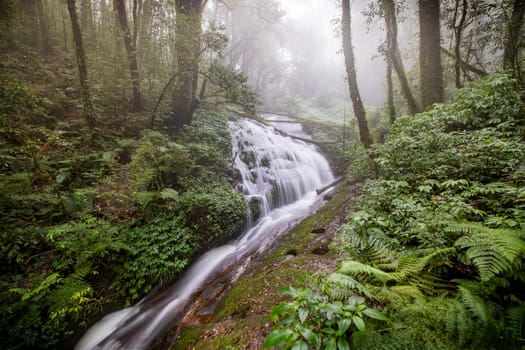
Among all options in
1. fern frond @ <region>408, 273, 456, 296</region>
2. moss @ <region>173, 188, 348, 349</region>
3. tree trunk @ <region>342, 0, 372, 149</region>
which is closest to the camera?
fern frond @ <region>408, 273, 456, 296</region>

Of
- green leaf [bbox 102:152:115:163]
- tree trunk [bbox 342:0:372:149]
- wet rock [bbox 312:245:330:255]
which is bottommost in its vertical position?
wet rock [bbox 312:245:330:255]

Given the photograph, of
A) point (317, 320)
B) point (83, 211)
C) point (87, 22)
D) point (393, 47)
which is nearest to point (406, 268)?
point (317, 320)

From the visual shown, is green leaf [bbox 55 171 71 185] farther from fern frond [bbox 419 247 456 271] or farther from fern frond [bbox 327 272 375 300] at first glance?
fern frond [bbox 419 247 456 271]

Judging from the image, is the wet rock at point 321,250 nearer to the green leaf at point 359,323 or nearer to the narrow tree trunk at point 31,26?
the green leaf at point 359,323

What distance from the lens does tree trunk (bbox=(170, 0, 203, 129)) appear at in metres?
6.86

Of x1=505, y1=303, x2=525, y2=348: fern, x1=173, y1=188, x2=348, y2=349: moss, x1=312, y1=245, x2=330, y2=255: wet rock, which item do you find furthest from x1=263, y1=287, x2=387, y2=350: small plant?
x1=312, y1=245, x2=330, y2=255: wet rock

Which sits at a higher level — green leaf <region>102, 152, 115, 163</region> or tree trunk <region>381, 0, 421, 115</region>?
tree trunk <region>381, 0, 421, 115</region>

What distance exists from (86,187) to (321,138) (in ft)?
40.8

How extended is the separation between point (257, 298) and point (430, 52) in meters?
8.24

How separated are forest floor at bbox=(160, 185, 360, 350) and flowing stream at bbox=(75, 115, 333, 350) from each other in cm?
72

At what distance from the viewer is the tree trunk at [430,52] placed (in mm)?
6246

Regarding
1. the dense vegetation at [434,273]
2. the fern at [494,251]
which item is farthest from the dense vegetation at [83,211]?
the fern at [494,251]

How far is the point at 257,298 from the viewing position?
2982 millimetres

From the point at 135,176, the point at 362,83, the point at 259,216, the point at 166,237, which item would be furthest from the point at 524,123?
the point at 362,83
